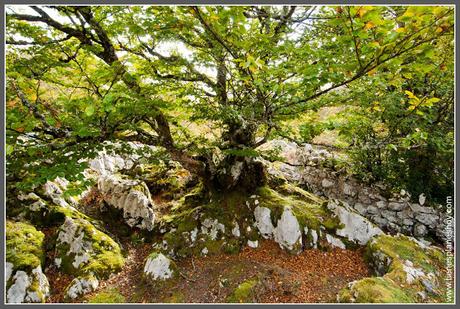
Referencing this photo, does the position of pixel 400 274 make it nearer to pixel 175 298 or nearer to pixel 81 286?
pixel 175 298

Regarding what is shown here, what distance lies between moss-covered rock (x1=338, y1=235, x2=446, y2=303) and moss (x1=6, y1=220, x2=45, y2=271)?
6756 millimetres

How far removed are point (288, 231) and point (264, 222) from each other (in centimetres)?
75

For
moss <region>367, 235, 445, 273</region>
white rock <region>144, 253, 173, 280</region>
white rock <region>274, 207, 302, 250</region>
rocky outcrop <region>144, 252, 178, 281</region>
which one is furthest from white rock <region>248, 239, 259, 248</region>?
moss <region>367, 235, 445, 273</region>

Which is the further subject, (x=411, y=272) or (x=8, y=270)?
(x=411, y=272)

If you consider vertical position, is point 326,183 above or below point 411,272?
above

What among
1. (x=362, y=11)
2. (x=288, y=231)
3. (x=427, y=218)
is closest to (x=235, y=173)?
(x=288, y=231)

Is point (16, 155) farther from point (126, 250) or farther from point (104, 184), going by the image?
point (104, 184)

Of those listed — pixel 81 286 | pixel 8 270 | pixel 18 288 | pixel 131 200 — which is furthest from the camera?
pixel 131 200

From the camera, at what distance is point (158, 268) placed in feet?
22.3

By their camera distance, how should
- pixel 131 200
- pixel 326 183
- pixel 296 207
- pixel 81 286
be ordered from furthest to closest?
pixel 326 183
pixel 131 200
pixel 296 207
pixel 81 286

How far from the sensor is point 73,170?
438 cm

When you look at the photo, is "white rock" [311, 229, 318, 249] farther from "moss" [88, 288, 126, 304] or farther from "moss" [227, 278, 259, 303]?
"moss" [88, 288, 126, 304]

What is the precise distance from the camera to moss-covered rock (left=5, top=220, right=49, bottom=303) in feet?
18.3

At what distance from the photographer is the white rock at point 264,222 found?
8227mm
